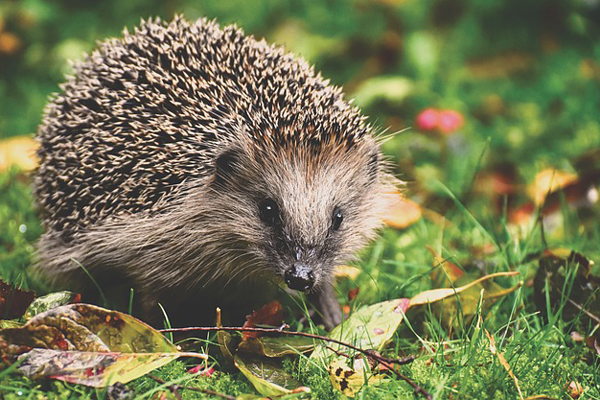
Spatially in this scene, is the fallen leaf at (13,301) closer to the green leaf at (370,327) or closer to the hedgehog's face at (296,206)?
the hedgehog's face at (296,206)

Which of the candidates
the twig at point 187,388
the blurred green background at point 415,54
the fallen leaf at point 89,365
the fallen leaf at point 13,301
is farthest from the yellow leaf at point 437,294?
the blurred green background at point 415,54

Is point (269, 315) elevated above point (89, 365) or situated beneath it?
situated beneath

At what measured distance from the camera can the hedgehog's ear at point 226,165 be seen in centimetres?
306

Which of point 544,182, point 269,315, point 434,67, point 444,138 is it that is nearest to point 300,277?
point 269,315

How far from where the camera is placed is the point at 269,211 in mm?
3031

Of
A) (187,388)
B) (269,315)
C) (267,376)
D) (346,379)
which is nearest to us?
(187,388)

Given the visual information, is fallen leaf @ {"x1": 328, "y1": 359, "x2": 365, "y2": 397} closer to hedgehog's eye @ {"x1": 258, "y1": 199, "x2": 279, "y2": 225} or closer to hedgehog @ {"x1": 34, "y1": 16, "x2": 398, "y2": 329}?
hedgehog @ {"x1": 34, "y1": 16, "x2": 398, "y2": 329}

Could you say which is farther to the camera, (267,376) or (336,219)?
(336,219)

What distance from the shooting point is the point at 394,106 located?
5656 millimetres

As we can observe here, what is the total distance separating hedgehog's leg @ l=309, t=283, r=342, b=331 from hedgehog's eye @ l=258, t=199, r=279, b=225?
460 millimetres

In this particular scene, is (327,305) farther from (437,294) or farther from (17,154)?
(17,154)

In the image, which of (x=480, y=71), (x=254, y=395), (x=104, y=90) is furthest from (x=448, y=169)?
(x=254, y=395)

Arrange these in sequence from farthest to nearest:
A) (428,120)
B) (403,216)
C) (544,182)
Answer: (428,120), (544,182), (403,216)

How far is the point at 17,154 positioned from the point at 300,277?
2835mm
